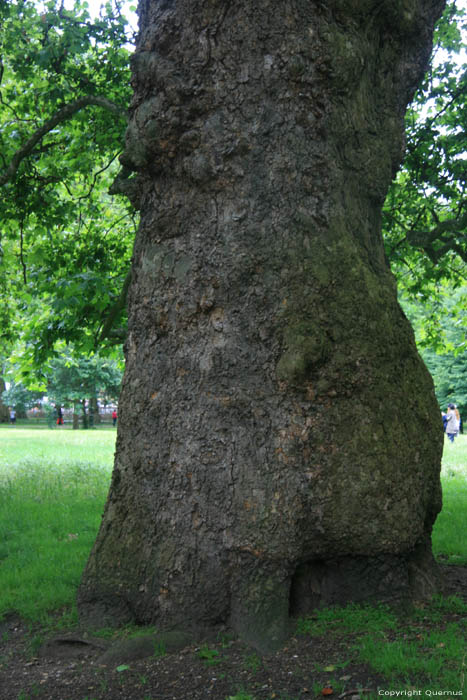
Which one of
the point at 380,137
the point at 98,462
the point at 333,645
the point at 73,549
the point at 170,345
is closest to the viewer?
the point at 333,645

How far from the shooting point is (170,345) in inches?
179

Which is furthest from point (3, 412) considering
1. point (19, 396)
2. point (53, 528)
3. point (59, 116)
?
point (59, 116)

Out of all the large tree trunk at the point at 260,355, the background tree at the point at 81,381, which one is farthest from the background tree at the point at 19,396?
the large tree trunk at the point at 260,355

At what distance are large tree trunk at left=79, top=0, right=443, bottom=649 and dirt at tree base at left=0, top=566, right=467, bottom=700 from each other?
0.20 metres

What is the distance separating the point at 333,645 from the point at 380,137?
3626mm

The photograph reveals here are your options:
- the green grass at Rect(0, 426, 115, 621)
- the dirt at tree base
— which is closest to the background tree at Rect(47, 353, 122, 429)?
the green grass at Rect(0, 426, 115, 621)

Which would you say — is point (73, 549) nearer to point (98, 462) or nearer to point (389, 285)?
point (389, 285)

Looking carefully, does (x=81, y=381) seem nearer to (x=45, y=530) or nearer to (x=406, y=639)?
(x=45, y=530)

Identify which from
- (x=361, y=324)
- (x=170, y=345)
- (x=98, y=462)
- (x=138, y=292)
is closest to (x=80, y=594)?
(x=170, y=345)

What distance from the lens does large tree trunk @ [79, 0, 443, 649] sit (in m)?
4.16

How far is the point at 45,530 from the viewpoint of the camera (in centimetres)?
796

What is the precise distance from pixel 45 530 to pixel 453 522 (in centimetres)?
514

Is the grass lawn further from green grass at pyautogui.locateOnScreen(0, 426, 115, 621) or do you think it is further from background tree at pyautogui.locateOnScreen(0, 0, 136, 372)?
background tree at pyautogui.locateOnScreen(0, 0, 136, 372)

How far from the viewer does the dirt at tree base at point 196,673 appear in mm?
3498
